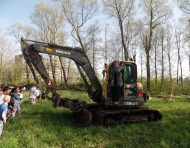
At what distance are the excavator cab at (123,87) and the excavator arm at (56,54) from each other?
2.91ft

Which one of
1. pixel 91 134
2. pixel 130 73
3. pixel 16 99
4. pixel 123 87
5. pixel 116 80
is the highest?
pixel 130 73

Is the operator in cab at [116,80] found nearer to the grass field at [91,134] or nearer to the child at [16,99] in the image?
the grass field at [91,134]

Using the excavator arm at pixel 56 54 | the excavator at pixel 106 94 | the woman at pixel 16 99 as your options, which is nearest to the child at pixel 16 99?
the woman at pixel 16 99

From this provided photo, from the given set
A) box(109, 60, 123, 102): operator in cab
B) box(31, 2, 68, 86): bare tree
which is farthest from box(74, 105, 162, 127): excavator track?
box(31, 2, 68, 86): bare tree

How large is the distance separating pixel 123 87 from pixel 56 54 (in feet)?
10.6

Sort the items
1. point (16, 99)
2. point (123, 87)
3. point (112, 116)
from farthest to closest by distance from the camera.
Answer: point (16, 99)
point (123, 87)
point (112, 116)

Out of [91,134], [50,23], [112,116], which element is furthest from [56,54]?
[50,23]

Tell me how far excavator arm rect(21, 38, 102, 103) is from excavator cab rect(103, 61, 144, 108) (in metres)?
0.89

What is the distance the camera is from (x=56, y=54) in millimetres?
16031

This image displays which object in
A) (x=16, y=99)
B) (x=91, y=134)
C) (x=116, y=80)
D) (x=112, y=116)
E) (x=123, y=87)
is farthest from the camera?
(x=16, y=99)

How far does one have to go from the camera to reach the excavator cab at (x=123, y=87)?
15.6 m

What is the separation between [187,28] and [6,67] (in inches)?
1360

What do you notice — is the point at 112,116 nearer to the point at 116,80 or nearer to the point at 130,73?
the point at 116,80

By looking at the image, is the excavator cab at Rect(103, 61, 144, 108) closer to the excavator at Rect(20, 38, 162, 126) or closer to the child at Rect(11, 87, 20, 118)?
the excavator at Rect(20, 38, 162, 126)
